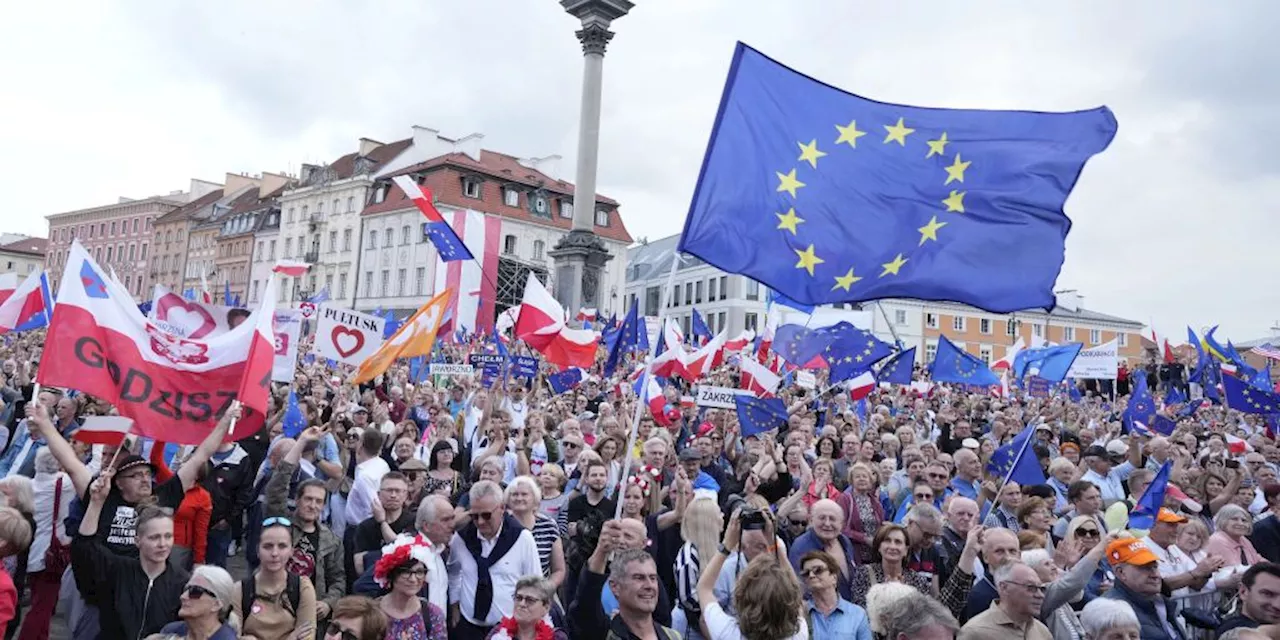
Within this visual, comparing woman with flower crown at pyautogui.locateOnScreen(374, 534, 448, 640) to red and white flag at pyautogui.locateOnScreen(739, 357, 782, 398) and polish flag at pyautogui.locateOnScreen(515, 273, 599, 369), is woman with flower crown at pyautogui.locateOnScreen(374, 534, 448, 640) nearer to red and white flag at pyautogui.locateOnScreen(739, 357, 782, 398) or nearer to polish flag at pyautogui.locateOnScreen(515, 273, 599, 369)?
polish flag at pyautogui.locateOnScreen(515, 273, 599, 369)

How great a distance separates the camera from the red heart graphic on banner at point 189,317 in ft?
31.4

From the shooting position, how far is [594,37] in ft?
103

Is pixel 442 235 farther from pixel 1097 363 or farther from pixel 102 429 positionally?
pixel 1097 363

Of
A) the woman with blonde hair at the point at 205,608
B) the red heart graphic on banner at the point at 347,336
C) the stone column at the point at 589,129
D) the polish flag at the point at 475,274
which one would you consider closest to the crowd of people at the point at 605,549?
the woman with blonde hair at the point at 205,608

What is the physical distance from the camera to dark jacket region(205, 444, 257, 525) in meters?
7.20

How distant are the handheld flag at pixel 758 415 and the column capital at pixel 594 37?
79.9ft

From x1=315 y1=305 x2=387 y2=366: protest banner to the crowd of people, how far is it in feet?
8.11

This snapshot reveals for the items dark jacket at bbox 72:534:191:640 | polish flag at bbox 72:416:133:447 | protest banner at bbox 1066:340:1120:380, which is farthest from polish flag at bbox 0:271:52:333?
protest banner at bbox 1066:340:1120:380

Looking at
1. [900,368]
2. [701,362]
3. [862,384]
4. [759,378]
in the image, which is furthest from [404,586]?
[862,384]

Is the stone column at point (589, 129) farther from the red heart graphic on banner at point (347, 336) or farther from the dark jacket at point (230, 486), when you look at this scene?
the dark jacket at point (230, 486)

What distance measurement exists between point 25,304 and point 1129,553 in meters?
15.3

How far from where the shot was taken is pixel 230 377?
21.0 ft

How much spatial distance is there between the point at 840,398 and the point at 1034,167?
1199 cm

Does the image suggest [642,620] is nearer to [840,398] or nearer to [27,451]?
[27,451]
